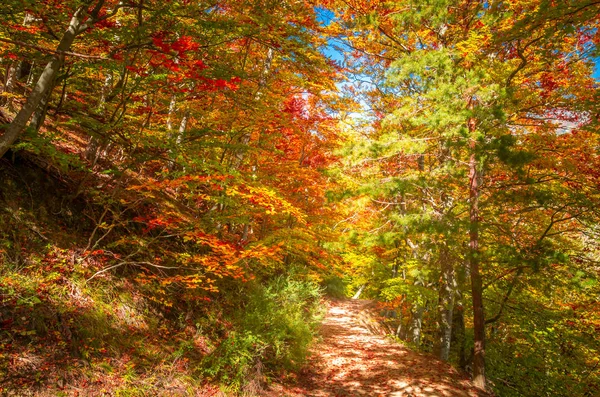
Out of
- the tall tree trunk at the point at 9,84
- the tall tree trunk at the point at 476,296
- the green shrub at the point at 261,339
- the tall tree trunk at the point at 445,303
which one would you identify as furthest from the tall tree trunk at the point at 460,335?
the tall tree trunk at the point at 9,84

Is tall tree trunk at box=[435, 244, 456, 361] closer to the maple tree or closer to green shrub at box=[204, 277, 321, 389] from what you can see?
the maple tree

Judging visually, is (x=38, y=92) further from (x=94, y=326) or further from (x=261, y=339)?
(x=261, y=339)

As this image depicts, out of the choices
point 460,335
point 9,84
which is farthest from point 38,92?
point 460,335

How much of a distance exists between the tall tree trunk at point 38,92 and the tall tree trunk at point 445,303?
8.56 meters

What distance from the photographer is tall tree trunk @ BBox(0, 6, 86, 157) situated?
3.39 metres

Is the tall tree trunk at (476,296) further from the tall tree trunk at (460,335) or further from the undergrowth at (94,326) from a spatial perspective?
the undergrowth at (94,326)

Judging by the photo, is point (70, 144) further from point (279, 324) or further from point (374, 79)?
point (374, 79)

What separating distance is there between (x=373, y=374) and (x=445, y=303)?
295cm

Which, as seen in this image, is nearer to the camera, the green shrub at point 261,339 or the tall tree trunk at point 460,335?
the green shrub at point 261,339

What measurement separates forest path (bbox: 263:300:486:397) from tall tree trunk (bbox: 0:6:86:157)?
5.75 meters

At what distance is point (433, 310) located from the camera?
10781 mm

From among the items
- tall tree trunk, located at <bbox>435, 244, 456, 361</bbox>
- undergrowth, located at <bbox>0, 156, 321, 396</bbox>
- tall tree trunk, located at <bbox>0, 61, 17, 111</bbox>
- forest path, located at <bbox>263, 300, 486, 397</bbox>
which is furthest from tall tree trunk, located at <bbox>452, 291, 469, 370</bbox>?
tall tree trunk, located at <bbox>0, 61, 17, 111</bbox>

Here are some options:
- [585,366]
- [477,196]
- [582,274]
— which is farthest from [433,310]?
[582,274]

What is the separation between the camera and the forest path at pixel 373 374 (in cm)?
651
